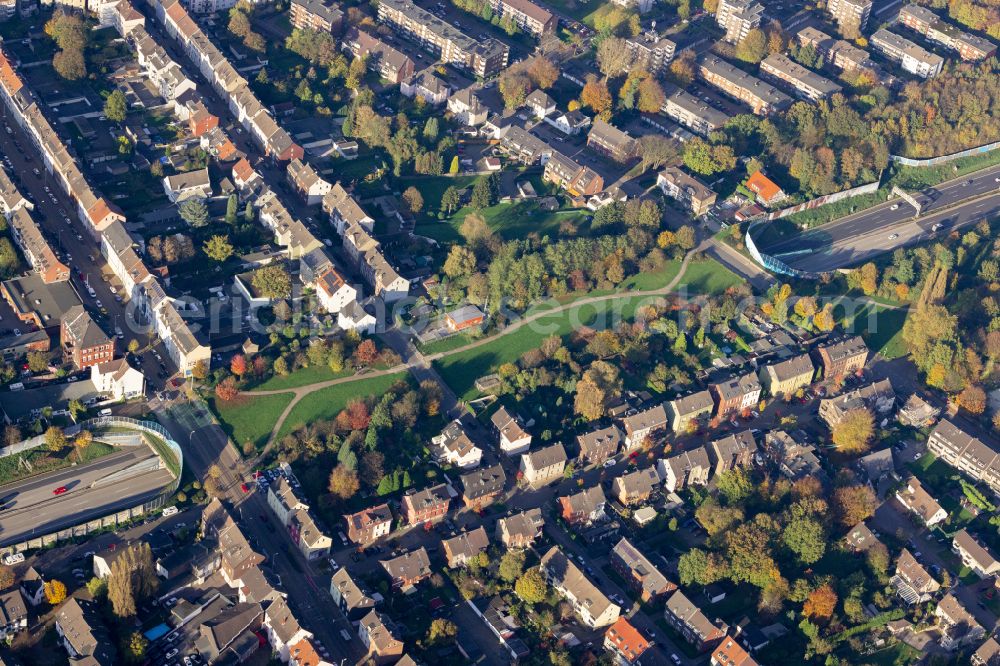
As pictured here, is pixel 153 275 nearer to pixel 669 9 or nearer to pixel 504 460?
pixel 504 460

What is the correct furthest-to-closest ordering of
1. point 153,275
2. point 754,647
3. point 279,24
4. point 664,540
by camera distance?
point 279,24 → point 153,275 → point 664,540 → point 754,647

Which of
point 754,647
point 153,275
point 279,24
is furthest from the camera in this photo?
point 279,24

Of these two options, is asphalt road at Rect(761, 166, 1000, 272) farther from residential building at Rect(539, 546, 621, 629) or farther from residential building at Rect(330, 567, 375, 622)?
residential building at Rect(330, 567, 375, 622)

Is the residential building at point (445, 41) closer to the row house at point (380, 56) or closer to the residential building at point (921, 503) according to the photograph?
the row house at point (380, 56)

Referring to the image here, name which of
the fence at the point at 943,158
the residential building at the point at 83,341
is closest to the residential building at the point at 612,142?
the fence at the point at 943,158

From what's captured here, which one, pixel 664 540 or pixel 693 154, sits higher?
pixel 693 154

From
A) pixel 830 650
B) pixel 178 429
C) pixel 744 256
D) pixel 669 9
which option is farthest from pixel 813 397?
pixel 669 9

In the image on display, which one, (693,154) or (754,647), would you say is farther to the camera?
(693,154)
